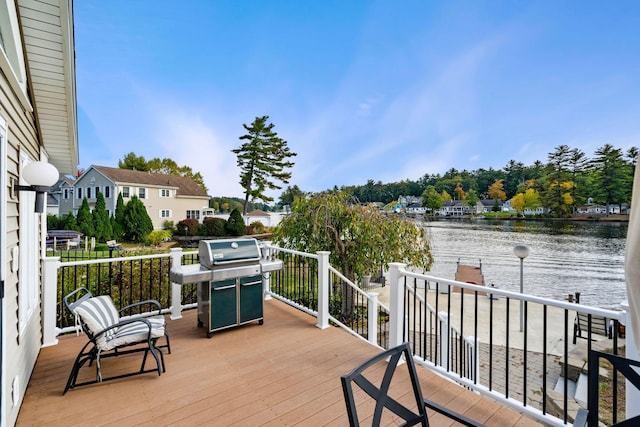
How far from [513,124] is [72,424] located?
36504 mm

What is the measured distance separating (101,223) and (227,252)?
2083cm

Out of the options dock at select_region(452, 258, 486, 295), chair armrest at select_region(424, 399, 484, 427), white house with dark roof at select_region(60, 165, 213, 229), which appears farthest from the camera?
white house with dark roof at select_region(60, 165, 213, 229)

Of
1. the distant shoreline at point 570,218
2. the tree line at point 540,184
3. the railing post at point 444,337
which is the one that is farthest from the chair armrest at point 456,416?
the distant shoreline at point 570,218

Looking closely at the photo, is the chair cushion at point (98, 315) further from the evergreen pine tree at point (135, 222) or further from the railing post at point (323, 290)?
the evergreen pine tree at point (135, 222)

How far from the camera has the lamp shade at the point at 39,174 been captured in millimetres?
2586

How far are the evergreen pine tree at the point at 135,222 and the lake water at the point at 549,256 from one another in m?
19.3

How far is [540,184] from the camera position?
42.6 meters

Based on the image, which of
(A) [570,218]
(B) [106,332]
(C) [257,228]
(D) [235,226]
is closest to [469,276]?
(D) [235,226]

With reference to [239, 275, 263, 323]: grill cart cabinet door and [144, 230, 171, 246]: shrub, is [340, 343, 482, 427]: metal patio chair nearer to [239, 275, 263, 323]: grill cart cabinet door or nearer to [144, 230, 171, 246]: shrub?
[239, 275, 263, 323]: grill cart cabinet door

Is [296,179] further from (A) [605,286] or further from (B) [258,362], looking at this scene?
(B) [258,362]

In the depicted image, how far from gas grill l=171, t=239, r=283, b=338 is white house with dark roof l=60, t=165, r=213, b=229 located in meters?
23.9

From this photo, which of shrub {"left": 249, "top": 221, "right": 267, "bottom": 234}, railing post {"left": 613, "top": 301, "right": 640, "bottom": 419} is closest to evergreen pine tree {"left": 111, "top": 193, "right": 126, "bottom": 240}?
shrub {"left": 249, "top": 221, "right": 267, "bottom": 234}

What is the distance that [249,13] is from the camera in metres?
13.9

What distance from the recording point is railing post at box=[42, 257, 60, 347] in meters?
3.50
